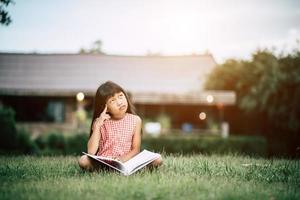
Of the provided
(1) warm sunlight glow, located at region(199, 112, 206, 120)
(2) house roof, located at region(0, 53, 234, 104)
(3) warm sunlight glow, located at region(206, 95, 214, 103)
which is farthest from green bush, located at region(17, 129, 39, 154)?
(1) warm sunlight glow, located at region(199, 112, 206, 120)

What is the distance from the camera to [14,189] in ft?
17.5

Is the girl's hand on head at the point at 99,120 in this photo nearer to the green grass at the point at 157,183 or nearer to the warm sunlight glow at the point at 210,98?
the green grass at the point at 157,183

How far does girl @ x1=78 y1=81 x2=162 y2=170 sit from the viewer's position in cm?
677

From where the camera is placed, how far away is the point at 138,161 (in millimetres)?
6227

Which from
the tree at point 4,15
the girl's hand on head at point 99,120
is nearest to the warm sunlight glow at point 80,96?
the tree at point 4,15

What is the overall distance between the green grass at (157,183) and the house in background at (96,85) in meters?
22.0

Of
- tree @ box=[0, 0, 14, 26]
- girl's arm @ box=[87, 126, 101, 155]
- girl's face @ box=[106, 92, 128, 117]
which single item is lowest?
girl's arm @ box=[87, 126, 101, 155]

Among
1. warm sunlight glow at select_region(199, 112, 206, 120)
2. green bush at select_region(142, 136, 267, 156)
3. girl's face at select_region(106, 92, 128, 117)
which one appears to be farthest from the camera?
warm sunlight glow at select_region(199, 112, 206, 120)

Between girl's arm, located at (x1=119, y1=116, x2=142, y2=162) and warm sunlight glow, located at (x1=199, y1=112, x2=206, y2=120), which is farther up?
girl's arm, located at (x1=119, y1=116, x2=142, y2=162)

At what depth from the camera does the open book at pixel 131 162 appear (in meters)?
6.09

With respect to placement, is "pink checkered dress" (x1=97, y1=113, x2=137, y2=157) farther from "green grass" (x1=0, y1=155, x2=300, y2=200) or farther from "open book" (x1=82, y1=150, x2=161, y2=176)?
"open book" (x1=82, y1=150, x2=161, y2=176)

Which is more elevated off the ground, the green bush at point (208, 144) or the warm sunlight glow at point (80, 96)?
the warm sunlight glow at point (80, 96)

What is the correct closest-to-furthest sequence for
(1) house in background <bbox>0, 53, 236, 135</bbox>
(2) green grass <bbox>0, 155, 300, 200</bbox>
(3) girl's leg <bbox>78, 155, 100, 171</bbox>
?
(2) green grass <bbox>0, 155, 300, 200</bbox> < (3) girl's leg <bbox>78, 155, 100, 171</bbox> < (1) house in background <bbox>0, 53, 236, 135</bbox>

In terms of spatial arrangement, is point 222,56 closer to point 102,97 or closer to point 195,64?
point 195,64
